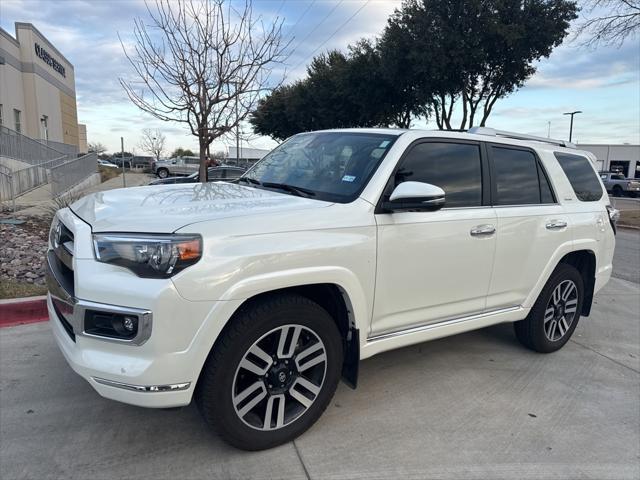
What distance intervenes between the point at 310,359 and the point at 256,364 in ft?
1.12

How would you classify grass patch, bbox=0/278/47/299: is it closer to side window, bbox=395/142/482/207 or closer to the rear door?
side window, bbox=395/142/482/207

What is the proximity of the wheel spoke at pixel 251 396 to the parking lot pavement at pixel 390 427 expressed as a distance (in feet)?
1.01

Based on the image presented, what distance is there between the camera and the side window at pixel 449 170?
3.44 meters

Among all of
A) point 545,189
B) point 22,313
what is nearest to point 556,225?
point 545,189

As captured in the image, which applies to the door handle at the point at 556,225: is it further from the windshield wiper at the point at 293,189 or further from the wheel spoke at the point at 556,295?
the windshield wiper at the point at 293,189

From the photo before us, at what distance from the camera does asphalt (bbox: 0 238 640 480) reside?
2.76 metres

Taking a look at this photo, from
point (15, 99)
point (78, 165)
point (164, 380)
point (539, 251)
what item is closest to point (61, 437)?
point (164, 380)

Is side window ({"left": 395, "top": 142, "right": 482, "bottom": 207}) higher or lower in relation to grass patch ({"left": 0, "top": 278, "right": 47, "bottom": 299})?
higher

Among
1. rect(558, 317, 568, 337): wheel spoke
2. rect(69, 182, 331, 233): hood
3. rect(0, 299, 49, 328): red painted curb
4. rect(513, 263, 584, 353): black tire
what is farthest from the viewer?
rect(0, 299, 49, 328): red painted curb

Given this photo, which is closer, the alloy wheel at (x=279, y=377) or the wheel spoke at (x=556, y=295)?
the alloy wheel at (x=279, y=377)

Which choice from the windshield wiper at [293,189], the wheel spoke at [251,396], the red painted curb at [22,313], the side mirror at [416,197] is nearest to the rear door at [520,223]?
the side mirror at [416,197]

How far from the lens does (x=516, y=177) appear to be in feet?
13.4

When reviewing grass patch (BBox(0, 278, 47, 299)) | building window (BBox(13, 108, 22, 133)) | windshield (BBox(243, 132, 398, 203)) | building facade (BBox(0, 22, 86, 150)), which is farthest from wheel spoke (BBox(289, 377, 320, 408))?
building window (BBox(13, 108, 22, 133))

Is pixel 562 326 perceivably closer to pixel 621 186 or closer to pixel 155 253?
pixel 155 253
